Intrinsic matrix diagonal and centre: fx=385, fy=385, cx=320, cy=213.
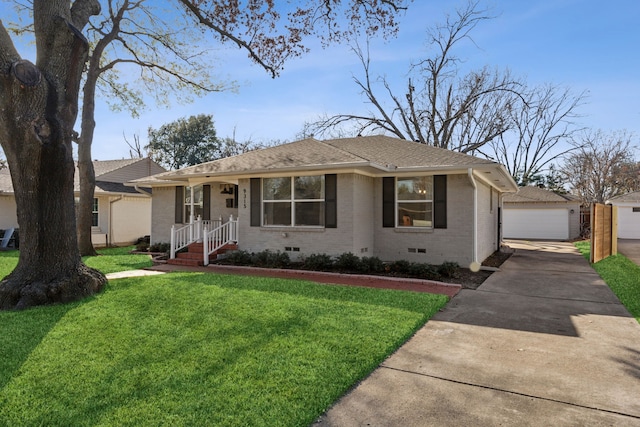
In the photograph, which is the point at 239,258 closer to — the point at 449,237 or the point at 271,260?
the point at 271,260

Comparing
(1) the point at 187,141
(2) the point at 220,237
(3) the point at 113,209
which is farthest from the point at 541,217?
(1) the point at 187,141

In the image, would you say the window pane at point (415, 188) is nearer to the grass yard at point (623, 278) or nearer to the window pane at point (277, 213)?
the window pane at point (277, 213)

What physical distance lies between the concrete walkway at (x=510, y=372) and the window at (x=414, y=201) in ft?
13.9

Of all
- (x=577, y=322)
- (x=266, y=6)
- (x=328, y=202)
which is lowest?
(x=577, y=322)

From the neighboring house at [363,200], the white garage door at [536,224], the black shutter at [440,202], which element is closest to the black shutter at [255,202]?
the neighboring house at [363,200]

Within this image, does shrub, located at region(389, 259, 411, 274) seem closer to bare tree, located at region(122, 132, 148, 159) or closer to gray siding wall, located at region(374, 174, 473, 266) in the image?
gray siding wall, located at region(374, 174, 473, 266)

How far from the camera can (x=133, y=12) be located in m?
14.6

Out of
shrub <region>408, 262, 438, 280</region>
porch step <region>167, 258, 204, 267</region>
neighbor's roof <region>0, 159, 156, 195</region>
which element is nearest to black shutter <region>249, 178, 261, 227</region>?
porch step <region>167, 258, 204, 267</region>

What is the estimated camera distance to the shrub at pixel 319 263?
10062 mm

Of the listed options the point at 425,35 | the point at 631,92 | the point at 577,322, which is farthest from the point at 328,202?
the point at 425,35

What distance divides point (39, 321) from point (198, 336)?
8.24 ft

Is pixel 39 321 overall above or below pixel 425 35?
below

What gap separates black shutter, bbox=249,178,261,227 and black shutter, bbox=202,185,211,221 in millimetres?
2478

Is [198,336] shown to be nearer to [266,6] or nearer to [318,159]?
[318,159]
